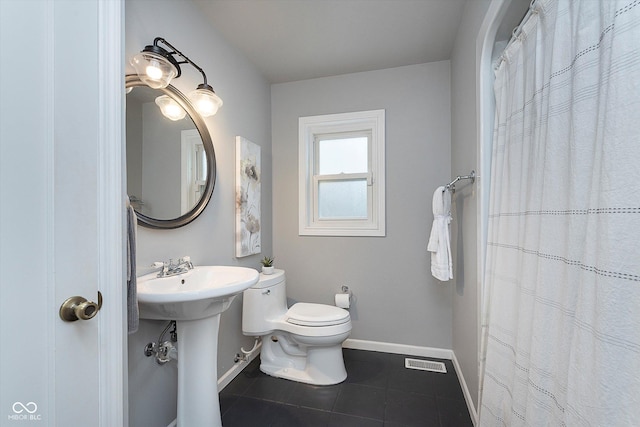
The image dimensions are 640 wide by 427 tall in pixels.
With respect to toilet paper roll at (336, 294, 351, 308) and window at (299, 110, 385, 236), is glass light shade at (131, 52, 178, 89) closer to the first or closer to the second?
window at (299, 110, 385, 236)

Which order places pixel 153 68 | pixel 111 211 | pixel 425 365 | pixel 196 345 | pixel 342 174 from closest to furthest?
pixel 111 211 < pixel 153 68 < pixel 196 345 < pixel 425 365 < pixel 342 174

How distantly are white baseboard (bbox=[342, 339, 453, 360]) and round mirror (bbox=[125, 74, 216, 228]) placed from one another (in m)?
1.74

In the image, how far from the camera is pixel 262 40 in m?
1.92

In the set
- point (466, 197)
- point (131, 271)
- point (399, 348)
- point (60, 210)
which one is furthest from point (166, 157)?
point (399, 348)

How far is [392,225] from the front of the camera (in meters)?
2.27

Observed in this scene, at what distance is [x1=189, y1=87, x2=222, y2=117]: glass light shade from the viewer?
4.64 feet

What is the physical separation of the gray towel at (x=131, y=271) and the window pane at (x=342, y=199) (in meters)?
1.72

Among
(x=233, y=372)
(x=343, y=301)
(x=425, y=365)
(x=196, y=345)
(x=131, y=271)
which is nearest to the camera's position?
(x=131, y=271)

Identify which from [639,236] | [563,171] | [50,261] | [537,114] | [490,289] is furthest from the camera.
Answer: [490,289]

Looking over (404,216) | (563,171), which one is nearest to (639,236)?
(563,171)

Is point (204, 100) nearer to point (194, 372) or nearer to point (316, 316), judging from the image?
point (194, 372)

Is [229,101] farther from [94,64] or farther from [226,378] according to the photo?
[226,378]

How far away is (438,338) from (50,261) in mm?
2420

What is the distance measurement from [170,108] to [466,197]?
5.88 ft
